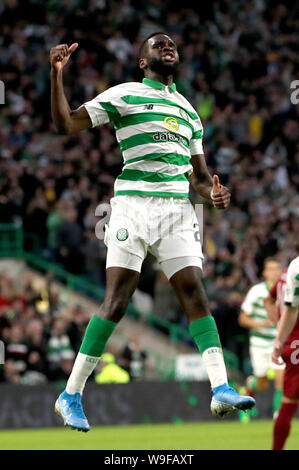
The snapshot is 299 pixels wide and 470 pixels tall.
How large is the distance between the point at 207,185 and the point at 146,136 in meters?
0.60

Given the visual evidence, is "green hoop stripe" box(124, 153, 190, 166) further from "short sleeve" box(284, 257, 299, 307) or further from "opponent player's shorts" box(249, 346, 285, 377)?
"opponent player's shorts" box(249, 346, 285, 377)

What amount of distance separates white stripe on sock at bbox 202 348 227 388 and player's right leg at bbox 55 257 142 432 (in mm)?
624

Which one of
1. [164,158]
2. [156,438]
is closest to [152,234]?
[164,158]

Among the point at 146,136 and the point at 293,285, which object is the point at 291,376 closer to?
the point at 293,285

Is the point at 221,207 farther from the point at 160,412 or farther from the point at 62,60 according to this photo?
the point at 160,412

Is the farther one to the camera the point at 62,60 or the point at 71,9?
the point at 71,9


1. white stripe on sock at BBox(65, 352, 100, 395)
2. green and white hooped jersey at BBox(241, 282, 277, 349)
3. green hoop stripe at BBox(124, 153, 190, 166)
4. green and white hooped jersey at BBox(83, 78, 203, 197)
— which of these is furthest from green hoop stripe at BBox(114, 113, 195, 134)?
green and white hooped jersey at BBox(241, 282, 277, 349)

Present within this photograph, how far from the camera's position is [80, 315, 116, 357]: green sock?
6781 mm

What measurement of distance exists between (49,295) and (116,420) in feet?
9.02

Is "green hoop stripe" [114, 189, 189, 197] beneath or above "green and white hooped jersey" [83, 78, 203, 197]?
beneath

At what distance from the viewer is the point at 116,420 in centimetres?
1591

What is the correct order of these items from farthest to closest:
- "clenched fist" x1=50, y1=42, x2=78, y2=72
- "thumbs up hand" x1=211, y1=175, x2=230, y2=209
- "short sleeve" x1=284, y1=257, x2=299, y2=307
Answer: "short sleeve" x1=284, y1=257, x2=299, y2=307
"thumbs up hand" x1=211, y1=175, x2=230, y2=209
"clenched fist" x1=50, y1=42, x2=78, y2=72

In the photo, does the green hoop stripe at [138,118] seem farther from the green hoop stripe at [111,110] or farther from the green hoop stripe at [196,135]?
the green hoop stripe at [196,135]

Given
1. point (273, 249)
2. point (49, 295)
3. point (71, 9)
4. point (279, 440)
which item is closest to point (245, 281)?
point (273, 249)
